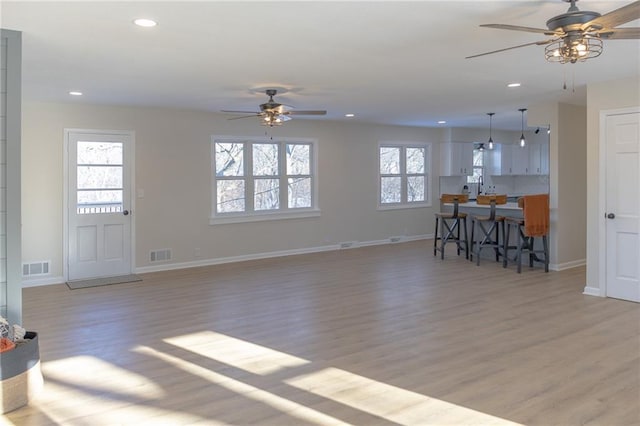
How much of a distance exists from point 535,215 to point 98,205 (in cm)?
599

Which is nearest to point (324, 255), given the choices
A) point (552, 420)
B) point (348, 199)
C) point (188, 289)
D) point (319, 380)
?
point (348, 199)

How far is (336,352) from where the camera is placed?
156 inches

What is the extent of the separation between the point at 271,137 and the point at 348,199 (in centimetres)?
199

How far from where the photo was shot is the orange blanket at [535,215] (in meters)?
7.00

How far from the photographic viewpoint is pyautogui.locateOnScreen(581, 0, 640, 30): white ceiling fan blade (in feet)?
8.22

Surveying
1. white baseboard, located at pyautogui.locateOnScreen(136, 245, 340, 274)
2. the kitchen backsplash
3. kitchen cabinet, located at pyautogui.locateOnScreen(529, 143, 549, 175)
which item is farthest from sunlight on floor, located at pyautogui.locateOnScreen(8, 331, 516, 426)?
kitchen cabinet, located at pyautogui.locateOnScreen(529, 143, 549, 175)

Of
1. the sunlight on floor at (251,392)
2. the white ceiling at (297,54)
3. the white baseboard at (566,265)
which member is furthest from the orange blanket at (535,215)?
the sunlight on floor at (251,392)

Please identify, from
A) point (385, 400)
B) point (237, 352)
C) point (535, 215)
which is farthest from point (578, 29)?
point (535, 215)

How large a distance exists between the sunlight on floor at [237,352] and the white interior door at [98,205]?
3281mm

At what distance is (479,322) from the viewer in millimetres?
4727

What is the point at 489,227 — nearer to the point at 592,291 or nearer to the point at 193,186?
the point at 592,291

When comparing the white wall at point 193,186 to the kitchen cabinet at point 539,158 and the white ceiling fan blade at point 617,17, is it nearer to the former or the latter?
the kitchen cabinet at point 539,158

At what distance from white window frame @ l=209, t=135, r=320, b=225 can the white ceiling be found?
1384mm

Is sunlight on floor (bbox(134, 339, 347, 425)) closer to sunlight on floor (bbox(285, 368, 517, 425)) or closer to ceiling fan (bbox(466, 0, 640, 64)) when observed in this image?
sunlight on floor (bbox(285, 368, 517, 425))
